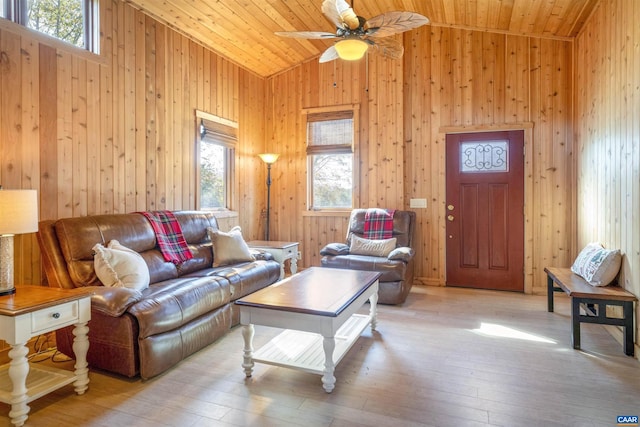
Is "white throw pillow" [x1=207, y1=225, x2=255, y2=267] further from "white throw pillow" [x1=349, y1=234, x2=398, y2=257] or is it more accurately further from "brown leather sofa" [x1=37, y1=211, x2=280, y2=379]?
"white throw pillow" [x1=349, y1=234, x2=398, y2=257]

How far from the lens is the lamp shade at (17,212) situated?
6.81ft

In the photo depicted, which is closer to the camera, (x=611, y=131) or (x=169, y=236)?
(x=611, y=131)

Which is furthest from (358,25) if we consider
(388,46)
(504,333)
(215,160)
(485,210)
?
(485,210)

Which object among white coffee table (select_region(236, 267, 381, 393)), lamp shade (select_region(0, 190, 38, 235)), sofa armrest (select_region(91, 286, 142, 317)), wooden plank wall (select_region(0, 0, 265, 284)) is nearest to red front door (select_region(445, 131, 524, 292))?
white coffee table (select_region(236, 267, 381, 393))

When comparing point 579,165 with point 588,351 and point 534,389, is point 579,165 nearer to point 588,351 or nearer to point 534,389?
point 588,351

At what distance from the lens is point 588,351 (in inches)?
111

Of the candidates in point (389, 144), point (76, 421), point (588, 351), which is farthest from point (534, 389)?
point (389, 144)

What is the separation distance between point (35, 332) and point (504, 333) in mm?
3325

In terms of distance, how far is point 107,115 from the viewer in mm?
3381

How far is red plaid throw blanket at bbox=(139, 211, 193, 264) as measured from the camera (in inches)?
133

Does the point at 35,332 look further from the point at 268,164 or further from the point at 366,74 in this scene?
the point at 366,74

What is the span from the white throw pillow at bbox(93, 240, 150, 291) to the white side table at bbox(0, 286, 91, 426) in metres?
0.32

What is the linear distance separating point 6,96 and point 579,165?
5380mm

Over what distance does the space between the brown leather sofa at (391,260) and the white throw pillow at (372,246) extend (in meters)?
0.09
